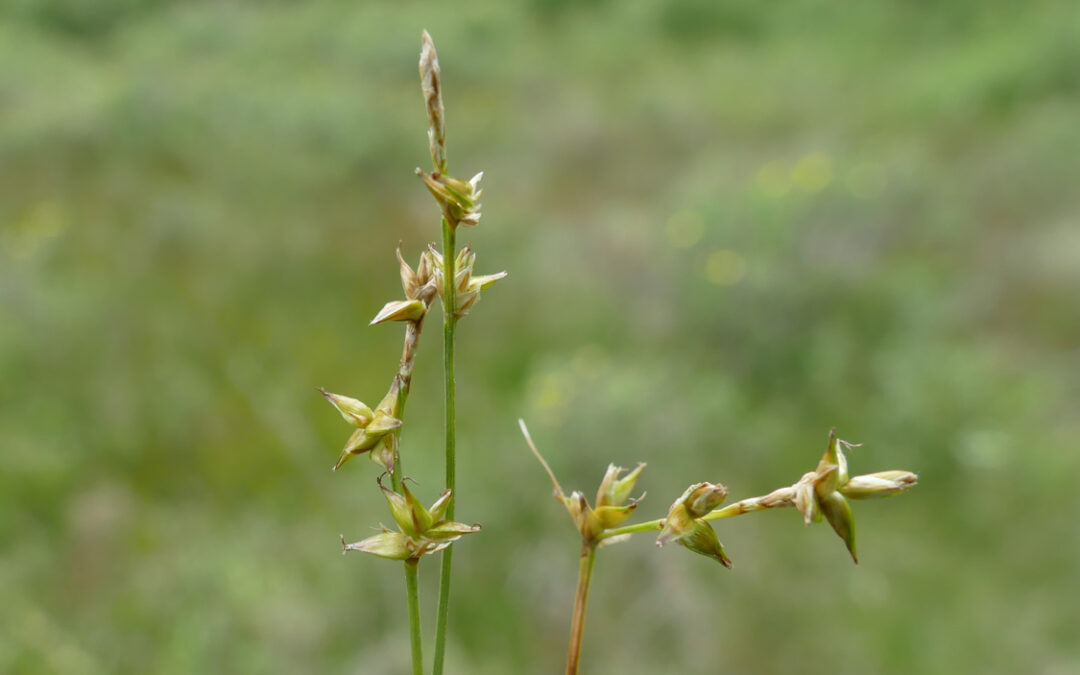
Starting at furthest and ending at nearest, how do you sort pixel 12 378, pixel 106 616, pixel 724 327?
1. pixel 724 327
2. pixel 12 378
3. pixel 106 616

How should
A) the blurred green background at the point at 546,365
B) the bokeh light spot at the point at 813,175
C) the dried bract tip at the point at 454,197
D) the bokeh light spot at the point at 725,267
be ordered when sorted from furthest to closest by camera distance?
the bokeh light spot at the point at 813,175 < the bokeh light spot at the point at 725,267 < the blurred green background at the point at 546,365 < the dried bract tip at the point at 454,197

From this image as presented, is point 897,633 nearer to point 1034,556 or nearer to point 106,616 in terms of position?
point 1034,556

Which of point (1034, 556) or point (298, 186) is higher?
point (298, 186)

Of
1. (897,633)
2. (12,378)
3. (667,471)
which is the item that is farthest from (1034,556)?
(12,378)

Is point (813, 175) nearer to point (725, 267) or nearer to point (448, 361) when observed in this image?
point (725, 267)

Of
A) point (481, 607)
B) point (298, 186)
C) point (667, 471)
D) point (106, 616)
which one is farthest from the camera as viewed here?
point (298, 186)

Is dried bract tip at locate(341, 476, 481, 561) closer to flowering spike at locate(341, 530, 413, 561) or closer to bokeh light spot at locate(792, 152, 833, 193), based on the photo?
flowering spike at locate(341, 530, 413, 561)

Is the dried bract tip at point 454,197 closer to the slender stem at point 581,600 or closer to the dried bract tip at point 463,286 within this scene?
the dried bract tip at point 463,286

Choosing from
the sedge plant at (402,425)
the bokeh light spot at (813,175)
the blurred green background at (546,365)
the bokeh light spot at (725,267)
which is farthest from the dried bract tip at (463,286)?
the bokeh light spot at (813,175)
